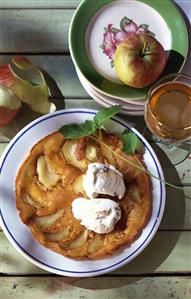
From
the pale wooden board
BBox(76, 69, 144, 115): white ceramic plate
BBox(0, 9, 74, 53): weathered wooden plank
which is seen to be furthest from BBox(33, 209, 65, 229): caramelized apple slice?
BBox(0, 9, 74, 53): weathered wooden plank

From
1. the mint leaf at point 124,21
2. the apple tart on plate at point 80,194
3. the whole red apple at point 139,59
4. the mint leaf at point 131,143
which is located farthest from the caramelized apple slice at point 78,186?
the mint leaf at point 124,21

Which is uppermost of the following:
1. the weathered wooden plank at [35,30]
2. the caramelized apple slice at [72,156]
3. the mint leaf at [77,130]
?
the weathered wooden plank at [35,30]

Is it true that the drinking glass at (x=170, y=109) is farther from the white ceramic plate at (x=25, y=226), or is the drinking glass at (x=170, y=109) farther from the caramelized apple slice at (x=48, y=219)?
the caramelized apple slice at (x=48, y=219)

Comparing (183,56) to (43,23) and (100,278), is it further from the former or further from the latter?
(100,278)

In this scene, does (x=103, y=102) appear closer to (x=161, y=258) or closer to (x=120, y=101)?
(x=120, y=101)

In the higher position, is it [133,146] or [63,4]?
[63,4]

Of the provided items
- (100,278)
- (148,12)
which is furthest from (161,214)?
(148,12)
